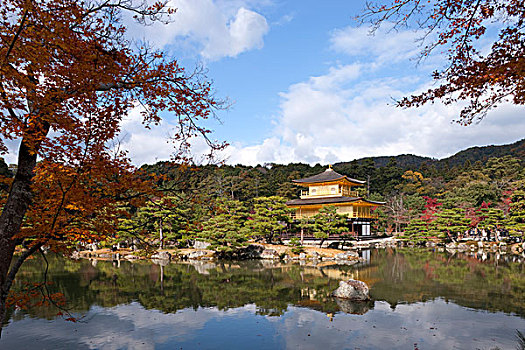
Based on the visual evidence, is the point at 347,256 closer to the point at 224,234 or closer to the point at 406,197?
the point at 224,234

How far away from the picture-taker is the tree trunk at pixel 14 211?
356 cm

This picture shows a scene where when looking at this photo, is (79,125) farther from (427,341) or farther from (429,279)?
(429,279)

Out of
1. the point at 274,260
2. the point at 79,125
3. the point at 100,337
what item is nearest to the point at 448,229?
the point at 274,260

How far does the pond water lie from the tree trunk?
3888 mm

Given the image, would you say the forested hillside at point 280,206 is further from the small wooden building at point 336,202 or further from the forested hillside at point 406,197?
the small wooden building at point 336,202

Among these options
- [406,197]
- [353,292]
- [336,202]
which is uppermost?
[406,197]

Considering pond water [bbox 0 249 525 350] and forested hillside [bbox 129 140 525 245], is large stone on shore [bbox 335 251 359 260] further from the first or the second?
pond water [bbox 0 249 525 350]

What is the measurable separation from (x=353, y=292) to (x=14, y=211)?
28.8 ft

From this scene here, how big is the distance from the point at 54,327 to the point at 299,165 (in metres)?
50.5

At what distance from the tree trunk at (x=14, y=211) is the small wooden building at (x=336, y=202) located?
2543 cm

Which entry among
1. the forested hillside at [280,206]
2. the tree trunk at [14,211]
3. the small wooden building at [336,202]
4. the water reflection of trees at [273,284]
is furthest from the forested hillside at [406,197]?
the small wooden building at [336,202]

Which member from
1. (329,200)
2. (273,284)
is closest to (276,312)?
(273,284)

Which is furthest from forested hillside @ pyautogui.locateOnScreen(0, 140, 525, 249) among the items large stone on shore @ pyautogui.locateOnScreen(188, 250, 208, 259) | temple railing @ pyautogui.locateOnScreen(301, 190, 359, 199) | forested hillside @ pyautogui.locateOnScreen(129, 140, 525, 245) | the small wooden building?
temple railing @ pyautogui.locateOnScreen(301, 190, 359, 199)

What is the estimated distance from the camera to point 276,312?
883 centimetres
